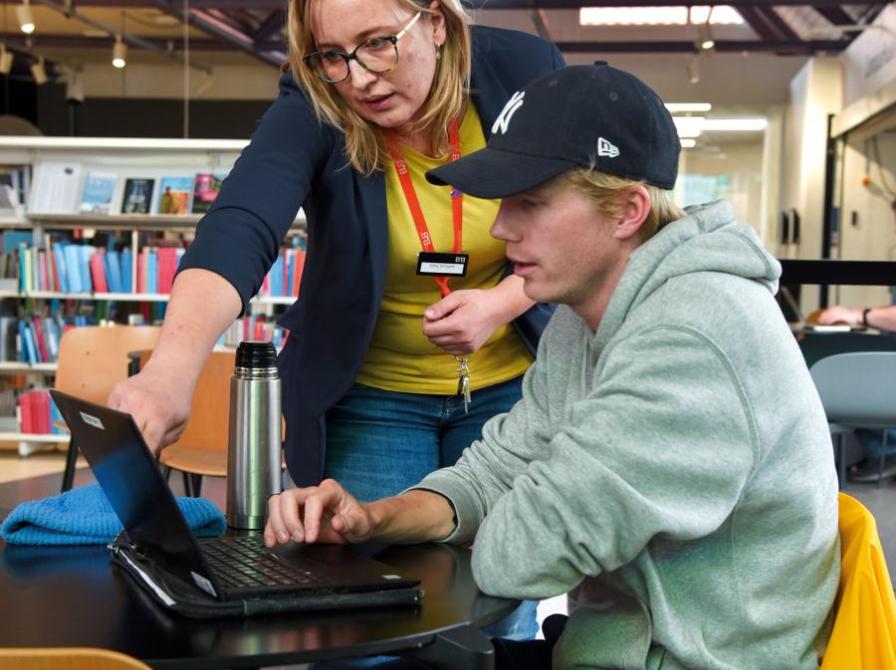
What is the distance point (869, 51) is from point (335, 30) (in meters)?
8.92

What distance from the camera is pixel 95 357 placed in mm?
4961

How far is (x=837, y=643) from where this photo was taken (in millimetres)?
1064

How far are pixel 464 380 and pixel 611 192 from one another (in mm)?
588

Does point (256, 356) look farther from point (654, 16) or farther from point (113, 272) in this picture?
point (654, 16)

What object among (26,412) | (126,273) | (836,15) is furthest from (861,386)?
(836,15)

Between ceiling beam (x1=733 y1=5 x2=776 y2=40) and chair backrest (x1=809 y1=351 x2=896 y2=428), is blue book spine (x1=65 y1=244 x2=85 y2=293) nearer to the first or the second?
chair backrest (x1=809 y1=351 x2=896 y2=428)

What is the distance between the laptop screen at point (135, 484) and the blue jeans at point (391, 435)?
559 mm

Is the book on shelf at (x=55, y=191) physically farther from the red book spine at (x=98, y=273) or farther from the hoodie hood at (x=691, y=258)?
the hoodie hood at (x=691, y=258)

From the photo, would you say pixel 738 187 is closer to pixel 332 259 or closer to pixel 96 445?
pixel 332 259

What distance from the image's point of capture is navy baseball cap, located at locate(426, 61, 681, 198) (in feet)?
3.77

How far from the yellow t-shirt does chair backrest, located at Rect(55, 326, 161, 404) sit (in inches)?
135

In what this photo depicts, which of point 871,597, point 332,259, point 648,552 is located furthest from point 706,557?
point 332,259

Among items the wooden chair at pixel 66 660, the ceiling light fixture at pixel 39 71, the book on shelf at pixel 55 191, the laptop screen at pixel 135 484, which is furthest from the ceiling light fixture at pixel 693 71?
the wooden chair at pixel 66 660

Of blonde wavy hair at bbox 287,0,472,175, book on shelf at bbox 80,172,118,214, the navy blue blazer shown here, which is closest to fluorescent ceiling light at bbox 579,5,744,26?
book on shelf at bbox 80,172,118,214
